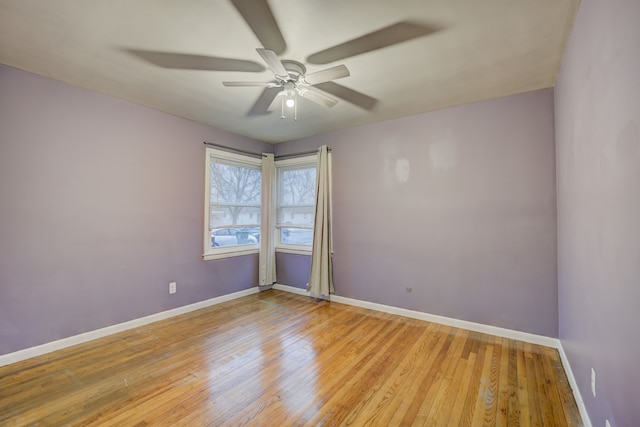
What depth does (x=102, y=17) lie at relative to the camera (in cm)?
172

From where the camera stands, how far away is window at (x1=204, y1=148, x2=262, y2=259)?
383 centimetres

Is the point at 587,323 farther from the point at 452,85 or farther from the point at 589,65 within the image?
the point at 452,85

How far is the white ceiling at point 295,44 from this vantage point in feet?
5.38

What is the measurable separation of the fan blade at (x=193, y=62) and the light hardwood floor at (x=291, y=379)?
2500 millimetres

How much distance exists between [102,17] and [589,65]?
290 centimetres

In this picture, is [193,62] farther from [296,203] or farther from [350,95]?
[296,203]

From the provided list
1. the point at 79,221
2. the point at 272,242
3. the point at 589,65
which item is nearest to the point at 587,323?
the point at 589,65

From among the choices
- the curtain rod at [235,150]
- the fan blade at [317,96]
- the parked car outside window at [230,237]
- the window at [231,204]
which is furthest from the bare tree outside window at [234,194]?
the fan blade at [317,96]

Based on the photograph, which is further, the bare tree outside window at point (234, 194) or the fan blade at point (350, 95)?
the bare tree outside window at point (234, 194)

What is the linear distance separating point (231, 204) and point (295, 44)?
265 cm

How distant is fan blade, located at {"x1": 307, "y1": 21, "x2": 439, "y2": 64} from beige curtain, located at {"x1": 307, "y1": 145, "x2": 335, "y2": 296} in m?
1.91

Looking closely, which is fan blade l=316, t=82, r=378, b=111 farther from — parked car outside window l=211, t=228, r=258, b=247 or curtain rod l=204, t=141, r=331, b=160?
parked car outside window l=211, t=228, r=258, b=247

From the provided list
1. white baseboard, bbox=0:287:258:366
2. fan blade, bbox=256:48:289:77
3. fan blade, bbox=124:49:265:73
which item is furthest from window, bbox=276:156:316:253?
fan blade, bbox=256:48:289:77

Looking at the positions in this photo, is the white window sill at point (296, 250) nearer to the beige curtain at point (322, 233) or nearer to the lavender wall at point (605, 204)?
the beige curtain at point (322, 233)
